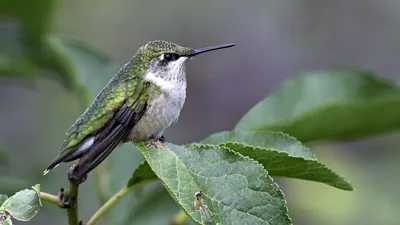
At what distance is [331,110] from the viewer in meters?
3.05

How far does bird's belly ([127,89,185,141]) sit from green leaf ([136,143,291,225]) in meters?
0.52

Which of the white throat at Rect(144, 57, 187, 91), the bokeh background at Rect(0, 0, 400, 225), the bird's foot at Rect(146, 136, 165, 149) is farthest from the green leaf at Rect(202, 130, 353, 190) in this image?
the bokeh background at Rect(0, 0, 400, 225)

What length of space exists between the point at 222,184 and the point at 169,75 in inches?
39.8

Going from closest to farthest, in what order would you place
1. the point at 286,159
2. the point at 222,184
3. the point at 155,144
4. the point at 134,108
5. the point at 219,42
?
the point at 222,184 → the point at 286,159 → the point at 155,144 → the point at 134,108 → the point at 219,42

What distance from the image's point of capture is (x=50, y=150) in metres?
8.62

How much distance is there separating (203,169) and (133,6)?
Answer: 883 cm

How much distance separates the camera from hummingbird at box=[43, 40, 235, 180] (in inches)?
98.7

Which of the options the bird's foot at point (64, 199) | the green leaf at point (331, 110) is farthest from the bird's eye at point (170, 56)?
the bird's foot at point (64, 199)

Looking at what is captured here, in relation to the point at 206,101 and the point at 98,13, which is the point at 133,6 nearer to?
the point at 98,13

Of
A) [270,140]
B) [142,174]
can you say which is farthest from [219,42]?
[142,174]

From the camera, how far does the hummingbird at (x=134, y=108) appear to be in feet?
8.22

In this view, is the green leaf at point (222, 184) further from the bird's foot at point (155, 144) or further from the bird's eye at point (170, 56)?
the bird's eye at point (170, 56)

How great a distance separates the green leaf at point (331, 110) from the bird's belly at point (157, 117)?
1.10 ft

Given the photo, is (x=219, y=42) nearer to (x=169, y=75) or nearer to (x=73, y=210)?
(x=169, y=75)
